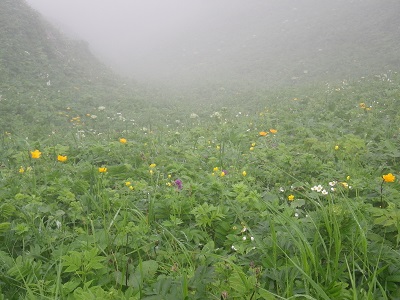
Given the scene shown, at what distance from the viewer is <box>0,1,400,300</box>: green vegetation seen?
1.66 metres

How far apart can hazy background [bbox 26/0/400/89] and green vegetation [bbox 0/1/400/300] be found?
1149 centimetres

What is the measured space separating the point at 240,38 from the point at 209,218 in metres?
26.8

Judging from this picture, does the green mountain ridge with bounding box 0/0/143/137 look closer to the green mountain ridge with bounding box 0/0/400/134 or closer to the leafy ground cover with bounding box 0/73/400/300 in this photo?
the green mountain ridge with bounding box 0/0/400/134

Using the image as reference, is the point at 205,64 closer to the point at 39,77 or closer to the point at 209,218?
the point at 39,77

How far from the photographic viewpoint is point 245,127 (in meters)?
6.16

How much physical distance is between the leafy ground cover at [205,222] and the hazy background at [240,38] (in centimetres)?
1185

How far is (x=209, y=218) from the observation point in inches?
95.8

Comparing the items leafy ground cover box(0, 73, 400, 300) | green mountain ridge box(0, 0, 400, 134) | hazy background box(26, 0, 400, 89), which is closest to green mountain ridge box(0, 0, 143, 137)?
green mountain ridge box(0, 0, 400, 134)

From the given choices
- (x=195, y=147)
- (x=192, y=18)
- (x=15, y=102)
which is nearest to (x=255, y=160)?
(x=195, y=147)

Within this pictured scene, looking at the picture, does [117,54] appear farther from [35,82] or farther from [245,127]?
[245,127]

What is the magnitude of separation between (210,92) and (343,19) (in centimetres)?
1426

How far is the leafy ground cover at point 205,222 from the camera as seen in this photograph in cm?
165

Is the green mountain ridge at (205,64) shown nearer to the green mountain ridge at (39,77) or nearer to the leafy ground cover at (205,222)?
the green mountain ridge at (39,77)

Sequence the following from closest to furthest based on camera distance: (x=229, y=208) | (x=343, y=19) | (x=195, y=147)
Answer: (x=229, y=208) → (x=195, y=147) → (x=343, y=19)
